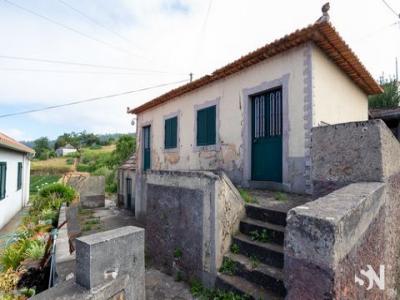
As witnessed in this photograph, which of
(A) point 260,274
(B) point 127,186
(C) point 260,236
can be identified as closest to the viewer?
(A) point 260,274

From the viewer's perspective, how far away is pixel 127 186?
498 inches

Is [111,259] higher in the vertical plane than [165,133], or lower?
lower

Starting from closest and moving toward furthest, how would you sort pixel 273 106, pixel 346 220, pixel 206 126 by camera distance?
pixel 346 220, pixel 273 106, pixel 206 126

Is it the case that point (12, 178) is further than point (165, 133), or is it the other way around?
point (12, 178)

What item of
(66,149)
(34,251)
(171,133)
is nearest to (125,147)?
(171,133)

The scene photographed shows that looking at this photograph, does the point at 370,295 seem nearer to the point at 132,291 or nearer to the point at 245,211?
the point at 245,211

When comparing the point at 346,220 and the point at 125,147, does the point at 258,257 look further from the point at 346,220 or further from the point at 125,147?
the point at 125,147

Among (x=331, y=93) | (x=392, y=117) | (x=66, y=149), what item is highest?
(x=66, y=149)

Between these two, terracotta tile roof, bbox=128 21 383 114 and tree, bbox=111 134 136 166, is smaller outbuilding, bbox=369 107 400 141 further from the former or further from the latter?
tree, bbox=111 134 136 166

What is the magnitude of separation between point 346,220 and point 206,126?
627 centimetres

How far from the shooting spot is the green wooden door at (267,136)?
19.3 feet

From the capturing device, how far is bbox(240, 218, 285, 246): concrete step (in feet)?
11.3

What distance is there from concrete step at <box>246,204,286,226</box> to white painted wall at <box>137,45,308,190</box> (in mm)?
1970

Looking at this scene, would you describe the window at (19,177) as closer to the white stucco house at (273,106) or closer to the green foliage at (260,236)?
the white stucco house at (273,106)
